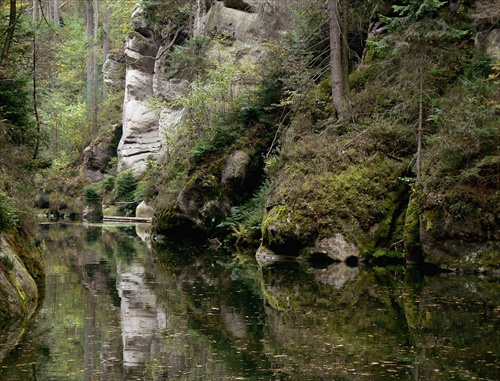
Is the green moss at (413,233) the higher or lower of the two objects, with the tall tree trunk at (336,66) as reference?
lower

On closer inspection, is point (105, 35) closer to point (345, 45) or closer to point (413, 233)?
point (345, 45)

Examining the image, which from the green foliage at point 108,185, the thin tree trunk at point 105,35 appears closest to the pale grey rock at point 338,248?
the green foliage at point 108,185

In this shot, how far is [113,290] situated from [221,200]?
12.3 meters

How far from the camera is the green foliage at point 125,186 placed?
140 feet

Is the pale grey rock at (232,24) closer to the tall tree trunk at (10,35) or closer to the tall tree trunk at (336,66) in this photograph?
the tall tree trunk at (336,66)

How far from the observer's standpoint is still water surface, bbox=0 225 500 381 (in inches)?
288

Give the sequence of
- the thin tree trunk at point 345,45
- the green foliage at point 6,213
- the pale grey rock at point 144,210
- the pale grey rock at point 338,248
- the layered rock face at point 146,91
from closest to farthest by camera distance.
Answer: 1. the green foliage at point 6,213
2. the pale grey rock at point 338,248
3. the thin tree trunk at point 345,45
4. the pale grey rock at point 144,210
5. the layered rock face at point 146,91

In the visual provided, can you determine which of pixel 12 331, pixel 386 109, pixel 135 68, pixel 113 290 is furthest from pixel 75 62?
pixel 12 331

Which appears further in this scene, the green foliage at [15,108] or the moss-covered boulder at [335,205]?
the moss-covered boulder at [335,205]

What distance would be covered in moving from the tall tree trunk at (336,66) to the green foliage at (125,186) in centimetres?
2379

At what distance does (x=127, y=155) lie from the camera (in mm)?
45875

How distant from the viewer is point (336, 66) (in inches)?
851

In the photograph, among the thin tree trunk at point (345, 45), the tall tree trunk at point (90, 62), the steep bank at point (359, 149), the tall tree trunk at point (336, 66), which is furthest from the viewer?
the tall tree trunk at point (90, 62)

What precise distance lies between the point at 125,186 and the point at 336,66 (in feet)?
80.1
